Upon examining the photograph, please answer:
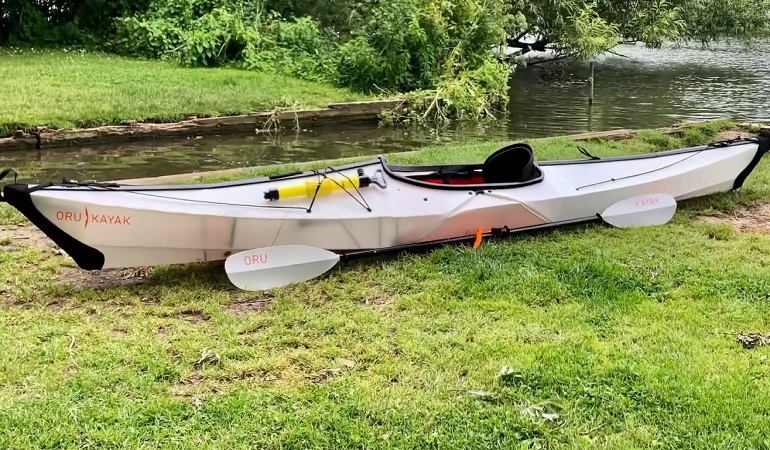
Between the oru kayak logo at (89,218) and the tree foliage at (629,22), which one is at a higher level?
the tree foliage at (629,22)

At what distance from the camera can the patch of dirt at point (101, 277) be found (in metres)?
4.39

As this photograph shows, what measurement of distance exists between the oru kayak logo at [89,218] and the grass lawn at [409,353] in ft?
1.50

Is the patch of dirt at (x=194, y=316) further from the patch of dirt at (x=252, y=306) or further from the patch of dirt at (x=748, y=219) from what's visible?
the patch of dirt at (x=748, y=219)

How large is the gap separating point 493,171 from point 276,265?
1.95 meters

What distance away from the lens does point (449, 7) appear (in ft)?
43.3

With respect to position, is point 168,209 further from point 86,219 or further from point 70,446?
point 70,446

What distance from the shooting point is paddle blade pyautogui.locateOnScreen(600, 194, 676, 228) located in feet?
17.8

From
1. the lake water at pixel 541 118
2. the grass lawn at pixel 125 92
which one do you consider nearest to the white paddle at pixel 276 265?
the lake water at pixel 541 118

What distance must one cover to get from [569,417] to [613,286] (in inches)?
58.5

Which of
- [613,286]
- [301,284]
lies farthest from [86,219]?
[613,286]

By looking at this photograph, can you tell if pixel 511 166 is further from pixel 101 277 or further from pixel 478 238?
→ pixel 101 277

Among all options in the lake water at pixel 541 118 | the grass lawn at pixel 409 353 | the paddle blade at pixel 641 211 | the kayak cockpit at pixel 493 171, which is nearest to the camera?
the grass lawn at pixel 409 353

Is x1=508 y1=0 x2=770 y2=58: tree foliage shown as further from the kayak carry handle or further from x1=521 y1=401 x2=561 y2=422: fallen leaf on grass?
x1=521 y1=401 x2=561 y2=422: fallen leaf on grass

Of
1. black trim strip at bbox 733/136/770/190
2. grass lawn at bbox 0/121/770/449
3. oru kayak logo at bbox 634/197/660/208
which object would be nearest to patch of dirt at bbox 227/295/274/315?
grass lawn at bbox 0/121/770/449
